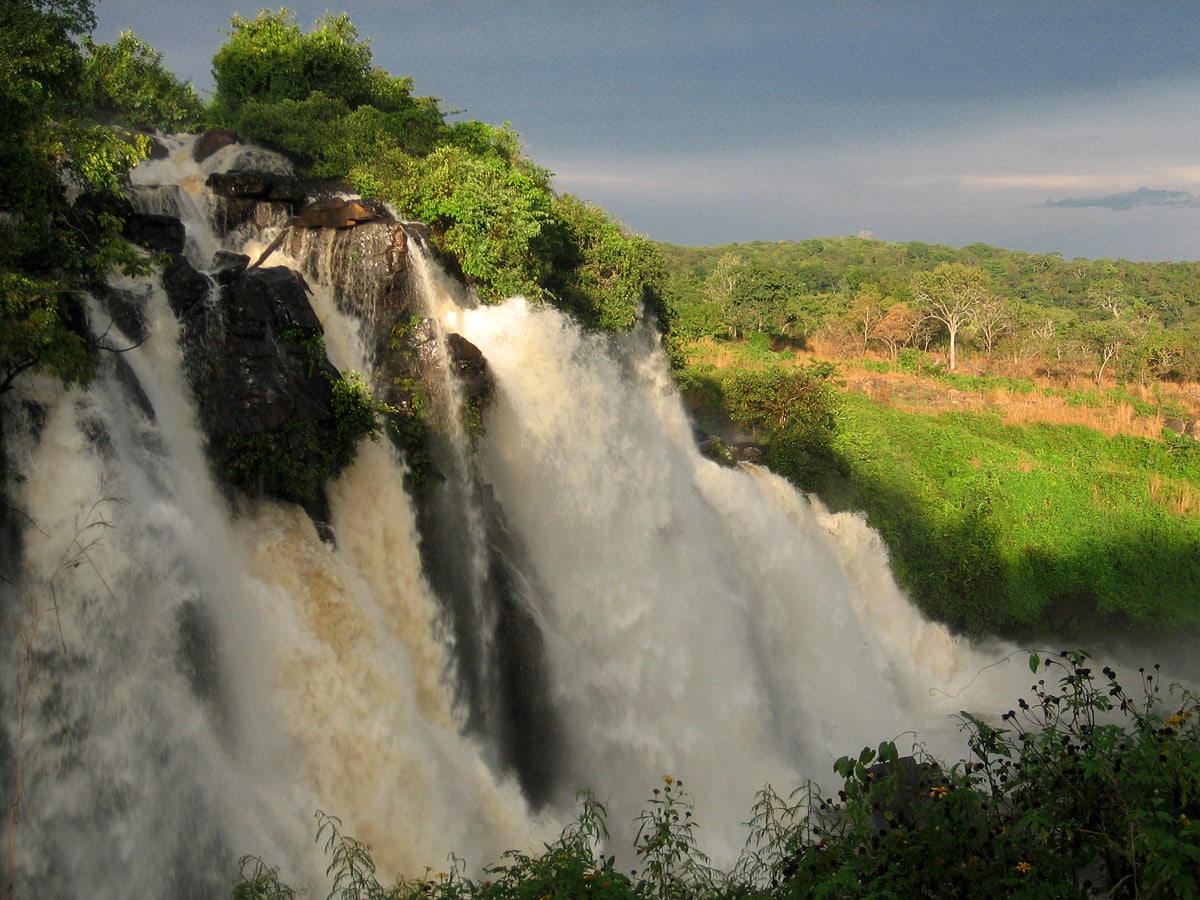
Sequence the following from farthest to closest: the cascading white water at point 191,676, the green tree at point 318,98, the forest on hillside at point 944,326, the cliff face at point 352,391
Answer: the forest on hillside at point 944,326 < the green tree at point 318,98 < the cliff face at point 352,391 < the cascading white water at point 191,676

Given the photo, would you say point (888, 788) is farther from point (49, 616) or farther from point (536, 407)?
point (536, 407)

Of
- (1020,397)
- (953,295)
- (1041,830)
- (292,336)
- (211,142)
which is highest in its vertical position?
(211,142)

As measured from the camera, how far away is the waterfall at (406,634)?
8406 millimetres

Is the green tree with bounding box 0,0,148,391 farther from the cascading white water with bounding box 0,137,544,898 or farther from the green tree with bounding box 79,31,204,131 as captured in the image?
the green tree with bounding box 79,31,204,131

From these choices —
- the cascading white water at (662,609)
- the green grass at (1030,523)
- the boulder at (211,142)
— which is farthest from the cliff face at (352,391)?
the green grass at (1030,523)

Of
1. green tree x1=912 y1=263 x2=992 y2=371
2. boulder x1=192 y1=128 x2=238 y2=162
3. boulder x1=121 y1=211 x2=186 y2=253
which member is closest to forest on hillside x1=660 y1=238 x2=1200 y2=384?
green tree x1=912 y1=263 x2=992 y2=371

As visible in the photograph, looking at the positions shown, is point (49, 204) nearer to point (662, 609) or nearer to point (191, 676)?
point (191, 676)

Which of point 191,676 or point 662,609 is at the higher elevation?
point 191,676

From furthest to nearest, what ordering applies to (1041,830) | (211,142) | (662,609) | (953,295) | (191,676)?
(953,295), (211,142), (662,609), (191,676), (1041,830)

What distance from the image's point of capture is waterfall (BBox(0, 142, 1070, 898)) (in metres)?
8.41

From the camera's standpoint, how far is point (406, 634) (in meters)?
12.5

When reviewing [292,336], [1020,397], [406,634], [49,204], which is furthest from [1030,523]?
[49,204]

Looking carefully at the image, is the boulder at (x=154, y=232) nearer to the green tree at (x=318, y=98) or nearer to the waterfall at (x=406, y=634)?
the waterfall at (x=406, y=634)

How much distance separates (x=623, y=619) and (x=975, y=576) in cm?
1339
